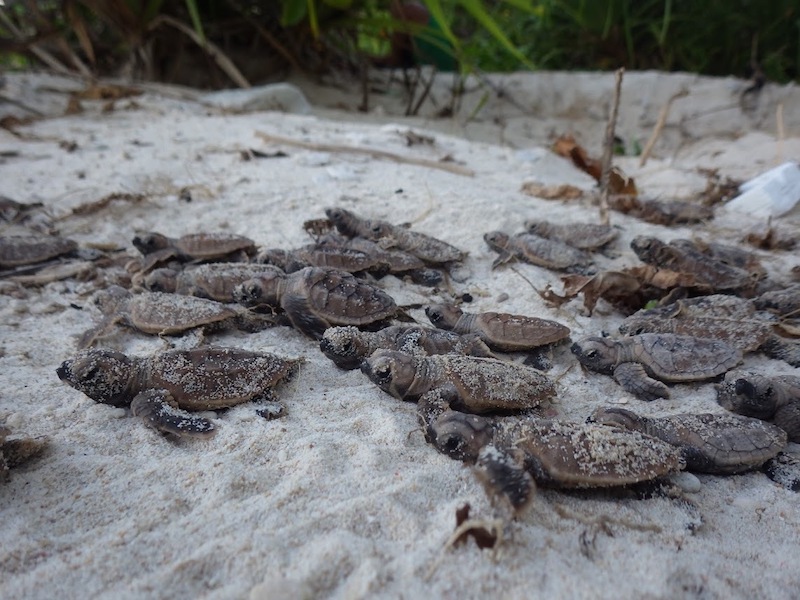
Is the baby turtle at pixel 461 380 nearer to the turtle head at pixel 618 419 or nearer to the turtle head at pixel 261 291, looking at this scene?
the turtle head at pixel 618 419

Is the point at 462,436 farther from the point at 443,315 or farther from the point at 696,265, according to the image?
the point at 696,265

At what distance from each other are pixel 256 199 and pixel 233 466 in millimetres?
2076

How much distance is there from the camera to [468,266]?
257 centimetres

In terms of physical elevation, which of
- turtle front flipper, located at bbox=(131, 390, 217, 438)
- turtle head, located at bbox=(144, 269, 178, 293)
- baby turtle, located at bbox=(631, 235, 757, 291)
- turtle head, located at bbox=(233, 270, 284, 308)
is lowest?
turtle head, located at bbox=(144, 269, 178, 293)

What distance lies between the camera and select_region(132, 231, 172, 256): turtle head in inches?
95.1

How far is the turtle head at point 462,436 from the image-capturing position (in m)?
1.32

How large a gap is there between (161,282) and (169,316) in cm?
34

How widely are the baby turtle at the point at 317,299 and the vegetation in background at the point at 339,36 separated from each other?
10.4 ft

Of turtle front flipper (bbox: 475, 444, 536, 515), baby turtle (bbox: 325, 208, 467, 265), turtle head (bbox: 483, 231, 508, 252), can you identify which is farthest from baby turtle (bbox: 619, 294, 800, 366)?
turtle front flipper (bbox: 475, 444, 536, 515)

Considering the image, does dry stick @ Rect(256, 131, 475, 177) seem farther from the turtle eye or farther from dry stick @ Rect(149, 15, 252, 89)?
the turtle eye

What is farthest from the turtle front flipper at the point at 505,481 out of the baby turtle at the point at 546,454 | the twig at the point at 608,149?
the twig at the point at 608,149

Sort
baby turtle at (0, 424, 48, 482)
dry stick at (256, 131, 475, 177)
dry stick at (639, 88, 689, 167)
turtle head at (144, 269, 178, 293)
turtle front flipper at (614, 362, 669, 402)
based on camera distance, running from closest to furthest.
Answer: baby turtle at (0, 424, 48, 482), turtle front flipper at (614, 362, 669, 402), turtle head at (144, 269, 178, 293), dry stick at (256, 131, 475, 177), dry stick at (639, 88, 689, 167)

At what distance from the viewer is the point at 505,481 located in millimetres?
1130

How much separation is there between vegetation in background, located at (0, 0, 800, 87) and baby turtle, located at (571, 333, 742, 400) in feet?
10.8
